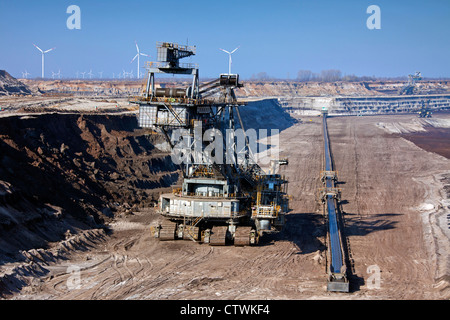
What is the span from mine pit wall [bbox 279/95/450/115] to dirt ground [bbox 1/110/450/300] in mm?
129043

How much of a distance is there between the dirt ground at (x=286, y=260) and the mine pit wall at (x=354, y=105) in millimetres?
129043

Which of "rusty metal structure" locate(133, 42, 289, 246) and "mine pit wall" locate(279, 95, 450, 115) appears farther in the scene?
"mine pit wall" locate(279, 95, 450, 115)

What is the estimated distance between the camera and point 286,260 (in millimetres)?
32469

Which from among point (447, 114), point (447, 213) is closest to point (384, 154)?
point (447, 213)

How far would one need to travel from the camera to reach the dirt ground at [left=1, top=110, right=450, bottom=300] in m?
26.8

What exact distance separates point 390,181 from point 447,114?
125492mm

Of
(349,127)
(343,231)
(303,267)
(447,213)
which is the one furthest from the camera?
(349,127)

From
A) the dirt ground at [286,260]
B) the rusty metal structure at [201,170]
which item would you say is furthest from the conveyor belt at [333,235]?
the rusty metal structure at [201,170]

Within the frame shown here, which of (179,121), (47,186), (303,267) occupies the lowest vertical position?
(303,267)

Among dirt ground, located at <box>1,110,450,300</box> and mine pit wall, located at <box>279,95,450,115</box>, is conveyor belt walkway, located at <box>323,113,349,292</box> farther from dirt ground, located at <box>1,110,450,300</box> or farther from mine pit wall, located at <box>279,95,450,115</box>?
mine pit wall, located at <box>279,95,450,115</box>

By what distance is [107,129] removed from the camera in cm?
6456

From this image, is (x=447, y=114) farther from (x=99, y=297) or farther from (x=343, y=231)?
(x=99, y=297)

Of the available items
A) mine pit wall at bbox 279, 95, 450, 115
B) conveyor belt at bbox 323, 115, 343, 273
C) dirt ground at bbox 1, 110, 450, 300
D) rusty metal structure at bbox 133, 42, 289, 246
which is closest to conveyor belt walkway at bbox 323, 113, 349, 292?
conveyor belt at bbox 323, 115, 343, 273

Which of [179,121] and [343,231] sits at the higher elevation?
[179,121]
